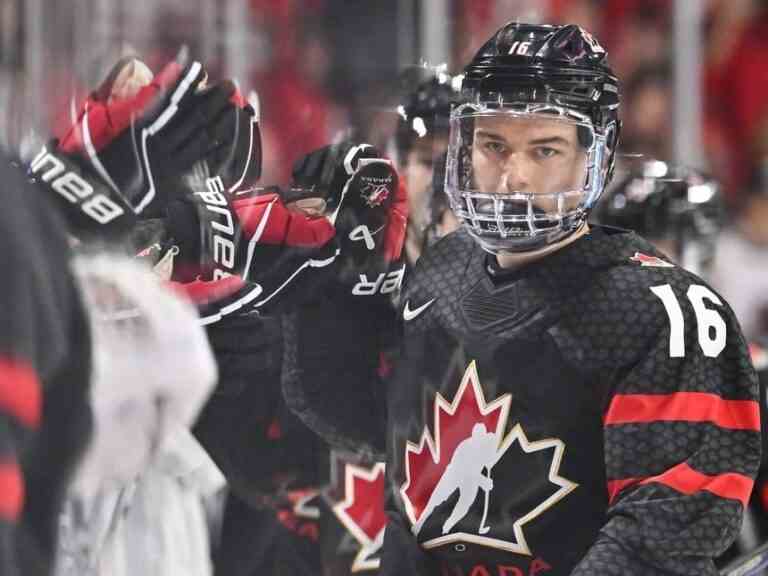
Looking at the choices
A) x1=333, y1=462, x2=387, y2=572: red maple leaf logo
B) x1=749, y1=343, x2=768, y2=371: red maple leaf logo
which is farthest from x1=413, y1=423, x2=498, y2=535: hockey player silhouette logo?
x1=749, y1=343, x2=768, y2=371: red maple leaf logo

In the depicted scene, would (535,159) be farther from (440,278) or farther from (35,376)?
(35,376)

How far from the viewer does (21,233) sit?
2.71 ft

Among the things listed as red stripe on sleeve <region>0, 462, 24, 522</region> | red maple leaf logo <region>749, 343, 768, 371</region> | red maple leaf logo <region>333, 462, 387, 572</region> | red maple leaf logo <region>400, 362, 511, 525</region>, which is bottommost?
red maple leaf logo <region>333, 462, 387, 572</region>

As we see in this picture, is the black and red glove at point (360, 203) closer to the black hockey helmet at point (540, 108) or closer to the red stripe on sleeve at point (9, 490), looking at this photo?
the black hockey helmet at point (540, 108)

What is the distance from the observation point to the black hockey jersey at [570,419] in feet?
5.22

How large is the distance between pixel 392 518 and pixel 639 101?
67.8 inches

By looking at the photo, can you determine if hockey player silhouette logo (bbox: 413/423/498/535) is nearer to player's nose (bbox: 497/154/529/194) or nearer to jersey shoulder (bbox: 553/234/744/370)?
jersey shoulder (bbox: 553/234/744/370)

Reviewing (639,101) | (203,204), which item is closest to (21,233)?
(203,204)

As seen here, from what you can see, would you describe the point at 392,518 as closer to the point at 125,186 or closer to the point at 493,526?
the point at 493,526

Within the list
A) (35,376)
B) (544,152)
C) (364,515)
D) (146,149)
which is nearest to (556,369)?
(544,152)

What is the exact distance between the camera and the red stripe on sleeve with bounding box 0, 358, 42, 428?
815 mm

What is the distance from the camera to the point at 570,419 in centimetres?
166

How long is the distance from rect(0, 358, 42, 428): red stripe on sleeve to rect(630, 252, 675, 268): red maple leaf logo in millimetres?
1006

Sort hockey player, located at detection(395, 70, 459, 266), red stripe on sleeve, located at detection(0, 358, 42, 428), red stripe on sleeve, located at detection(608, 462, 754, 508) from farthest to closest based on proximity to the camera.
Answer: hockey player, located at detection(395, 70, 459, 266) → red stripe on sleeve, located at detection(608, 462, 754, 508) → red stripe on sleeve, located at detection(0, 358, 42, 428)
